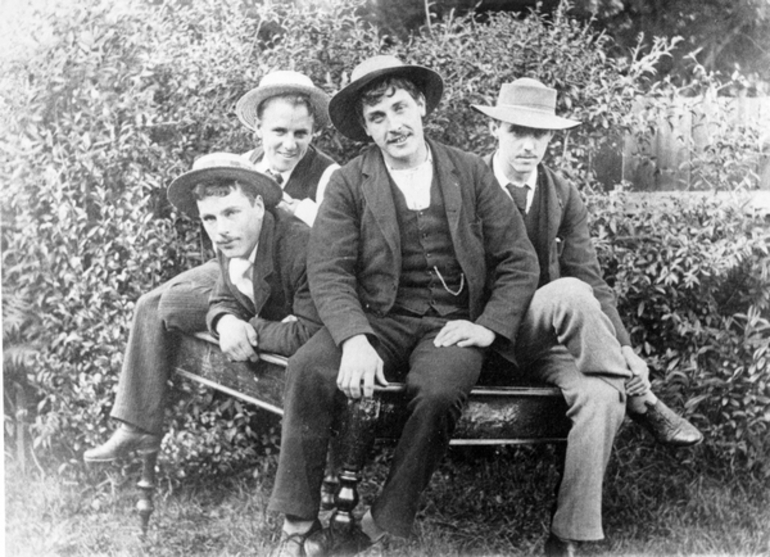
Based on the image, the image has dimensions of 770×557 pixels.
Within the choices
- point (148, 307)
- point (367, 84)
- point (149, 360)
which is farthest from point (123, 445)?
A: point (367, 84)

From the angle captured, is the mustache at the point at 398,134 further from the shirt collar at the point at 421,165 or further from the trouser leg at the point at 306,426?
the trouser leg at the point at 306,426

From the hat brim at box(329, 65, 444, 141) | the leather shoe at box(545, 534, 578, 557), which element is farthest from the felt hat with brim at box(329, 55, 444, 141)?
the leather shoe at box(545, 534, 578, 557)

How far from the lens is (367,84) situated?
2.68 meters

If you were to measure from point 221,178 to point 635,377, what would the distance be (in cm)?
147

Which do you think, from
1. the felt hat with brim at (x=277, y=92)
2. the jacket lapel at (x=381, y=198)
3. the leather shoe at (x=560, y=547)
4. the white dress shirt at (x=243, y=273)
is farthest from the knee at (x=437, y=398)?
the felt hat with brim at (x=277, y=92)

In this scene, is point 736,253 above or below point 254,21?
below

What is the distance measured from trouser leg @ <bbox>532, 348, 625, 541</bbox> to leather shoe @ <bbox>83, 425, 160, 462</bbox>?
1.37 m

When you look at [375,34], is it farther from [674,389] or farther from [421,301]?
[674,389]

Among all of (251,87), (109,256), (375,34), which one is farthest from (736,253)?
(109,256)

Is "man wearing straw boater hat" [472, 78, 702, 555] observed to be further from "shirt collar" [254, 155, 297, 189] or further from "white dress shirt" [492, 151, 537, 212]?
"shirt collar" [254, 155, 297, 189]

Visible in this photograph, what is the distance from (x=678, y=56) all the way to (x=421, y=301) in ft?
4.40

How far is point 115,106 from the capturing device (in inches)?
118

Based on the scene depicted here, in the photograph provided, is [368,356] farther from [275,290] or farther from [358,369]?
[275,290]

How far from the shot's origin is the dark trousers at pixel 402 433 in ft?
8.00
